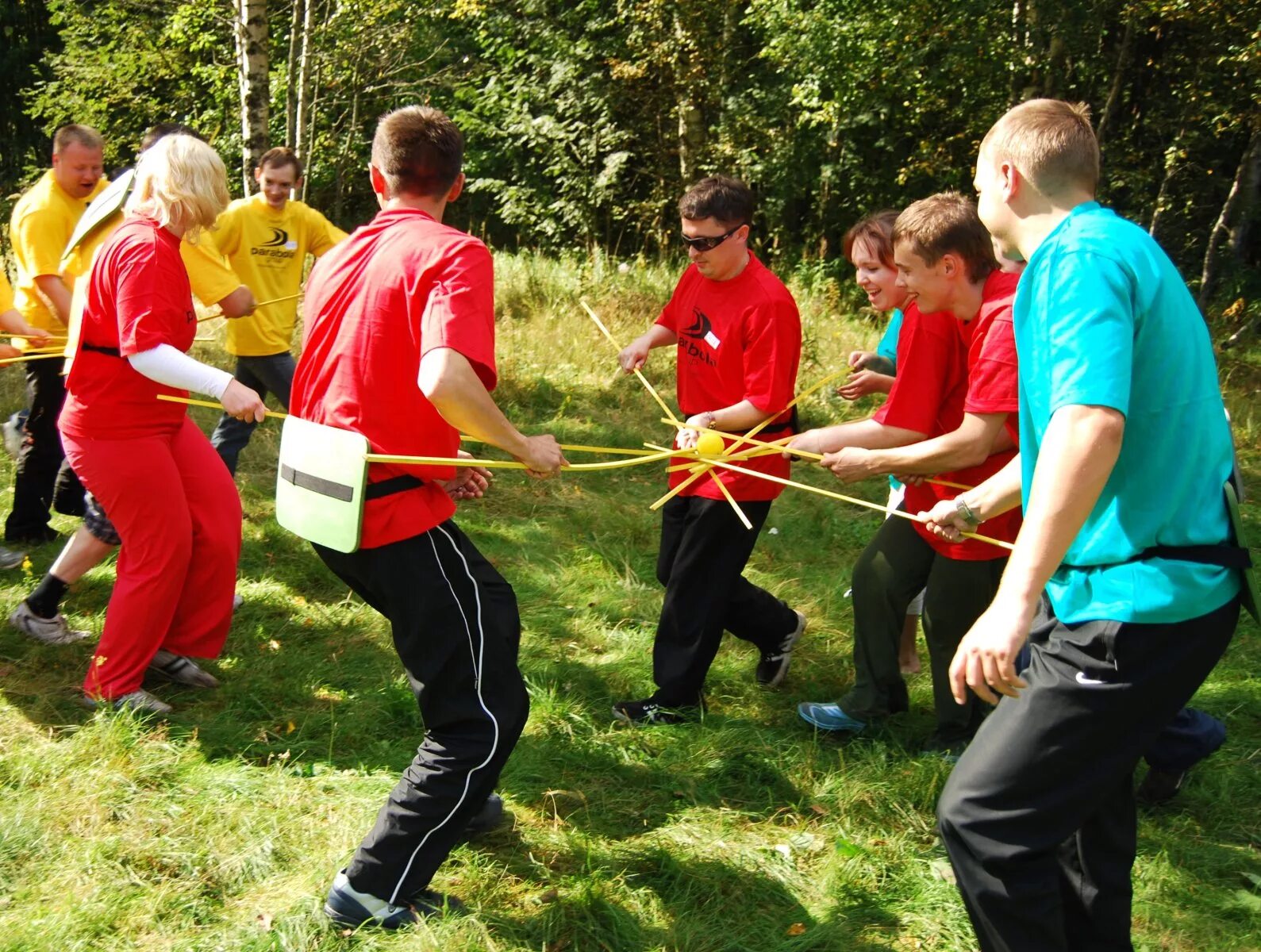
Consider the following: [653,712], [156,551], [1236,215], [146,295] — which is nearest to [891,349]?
[653,712]

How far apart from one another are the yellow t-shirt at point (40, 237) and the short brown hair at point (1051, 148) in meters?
4.65

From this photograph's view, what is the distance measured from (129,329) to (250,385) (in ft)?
9.61

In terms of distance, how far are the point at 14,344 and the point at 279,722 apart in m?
2.40

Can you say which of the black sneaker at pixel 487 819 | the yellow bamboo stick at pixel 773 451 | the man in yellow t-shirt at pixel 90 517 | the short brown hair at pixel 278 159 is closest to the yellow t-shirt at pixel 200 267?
the man in yellow t-shirt at pixel 90 517

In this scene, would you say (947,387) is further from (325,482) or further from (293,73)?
(293,73)

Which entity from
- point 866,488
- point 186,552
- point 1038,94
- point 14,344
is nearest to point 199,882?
point 186,552

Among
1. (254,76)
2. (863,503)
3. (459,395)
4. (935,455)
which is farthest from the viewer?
(254,76)

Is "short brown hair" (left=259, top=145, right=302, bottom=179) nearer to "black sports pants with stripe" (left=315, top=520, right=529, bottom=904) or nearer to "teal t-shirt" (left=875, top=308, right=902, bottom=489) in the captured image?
"teal t-shirt" (left=875, top=308, right=902, bottom=489)

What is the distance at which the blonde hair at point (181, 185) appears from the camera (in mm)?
3895

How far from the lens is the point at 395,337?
9.33 feet

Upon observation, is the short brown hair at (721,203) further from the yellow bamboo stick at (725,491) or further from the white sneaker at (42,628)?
the white sneaker at (42,628)

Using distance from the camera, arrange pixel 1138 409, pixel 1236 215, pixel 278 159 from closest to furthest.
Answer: pixel 1138 409 → pixel 278 159 → pixel 1236 215

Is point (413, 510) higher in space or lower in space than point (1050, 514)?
lower

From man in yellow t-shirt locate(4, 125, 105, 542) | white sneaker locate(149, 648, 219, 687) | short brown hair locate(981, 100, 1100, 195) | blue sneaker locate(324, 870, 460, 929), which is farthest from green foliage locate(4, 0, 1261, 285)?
short brown hair locate(981, 100, 1100, 195)
